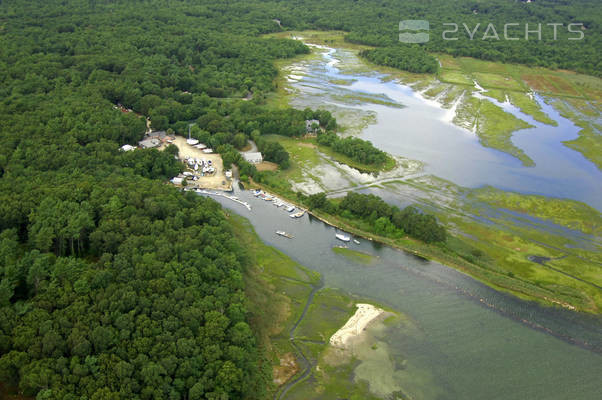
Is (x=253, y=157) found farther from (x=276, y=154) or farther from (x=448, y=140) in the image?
(x=448, y=140)

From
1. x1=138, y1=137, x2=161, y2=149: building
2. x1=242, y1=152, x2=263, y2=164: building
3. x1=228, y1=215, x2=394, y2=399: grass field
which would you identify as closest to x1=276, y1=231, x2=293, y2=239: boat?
x1=228, y1=215, x2=394, y2=399: grass field

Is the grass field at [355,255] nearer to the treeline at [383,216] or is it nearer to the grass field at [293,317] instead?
the treeline at [383,216]

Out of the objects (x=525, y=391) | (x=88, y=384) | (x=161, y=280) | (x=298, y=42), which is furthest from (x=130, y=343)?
(x=298, y=42)

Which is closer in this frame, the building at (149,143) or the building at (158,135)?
the building at (149,143)

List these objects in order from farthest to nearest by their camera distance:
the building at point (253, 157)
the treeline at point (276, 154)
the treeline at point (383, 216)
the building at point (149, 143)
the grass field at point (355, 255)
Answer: the building at point (149, 143) < the building at point (253, 157) < the treeline at point (276, 154) < the treeline at point (383, 216) < the grass field at point (355, 255)

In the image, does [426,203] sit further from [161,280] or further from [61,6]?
[61,6]

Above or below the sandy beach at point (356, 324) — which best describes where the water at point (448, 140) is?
above

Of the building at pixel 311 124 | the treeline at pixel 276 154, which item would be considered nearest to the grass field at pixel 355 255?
the treeline at pixel 276 154
